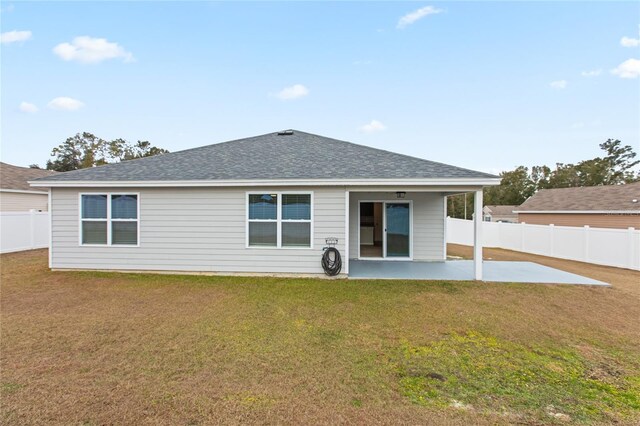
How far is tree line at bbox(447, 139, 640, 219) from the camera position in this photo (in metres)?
34.4

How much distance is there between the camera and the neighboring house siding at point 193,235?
298 inches

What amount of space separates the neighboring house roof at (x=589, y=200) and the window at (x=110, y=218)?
21878 mm

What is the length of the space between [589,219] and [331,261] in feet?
59.1

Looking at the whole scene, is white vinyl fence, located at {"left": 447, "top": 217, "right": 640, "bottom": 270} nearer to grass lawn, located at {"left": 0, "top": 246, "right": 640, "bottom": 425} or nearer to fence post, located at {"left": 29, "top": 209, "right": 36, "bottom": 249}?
grass lawn, located at {"left": 0, "top": 246, "right": 640, "bottom": 425}

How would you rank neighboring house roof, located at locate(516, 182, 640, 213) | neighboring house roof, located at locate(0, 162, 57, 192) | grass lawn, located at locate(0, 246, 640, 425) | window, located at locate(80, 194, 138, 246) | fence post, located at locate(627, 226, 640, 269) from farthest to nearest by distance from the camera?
neighboring house roof, located at locate(516, 182, 640, 213), neighboring house roof, located at locate(0, 162, 57, 192), fence post, located at locate(627, 226, 640, 269), window, located at locate(80, 194, 138, 246), grass lawn, located at locate(0, 246, 640, 425)

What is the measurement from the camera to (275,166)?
819 centimetres

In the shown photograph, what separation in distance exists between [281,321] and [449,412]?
2.83 m

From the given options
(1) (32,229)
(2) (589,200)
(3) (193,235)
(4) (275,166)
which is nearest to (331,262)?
(4) (275,166)

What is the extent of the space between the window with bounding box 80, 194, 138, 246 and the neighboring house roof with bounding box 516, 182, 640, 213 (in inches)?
861

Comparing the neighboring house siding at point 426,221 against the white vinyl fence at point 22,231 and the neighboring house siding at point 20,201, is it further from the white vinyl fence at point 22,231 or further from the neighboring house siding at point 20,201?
the neighboring house siding at point 20,201

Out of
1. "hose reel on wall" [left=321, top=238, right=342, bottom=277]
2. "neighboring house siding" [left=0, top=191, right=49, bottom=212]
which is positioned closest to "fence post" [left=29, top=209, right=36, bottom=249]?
"neighboring house siding" [left=0, top=191, right=49, bottom=212]

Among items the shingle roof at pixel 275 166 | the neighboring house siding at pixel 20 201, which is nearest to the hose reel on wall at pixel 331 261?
the shingle roof at pixel 275 166

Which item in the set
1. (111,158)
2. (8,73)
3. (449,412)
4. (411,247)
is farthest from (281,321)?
(111,158)

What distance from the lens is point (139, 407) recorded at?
2520mm
